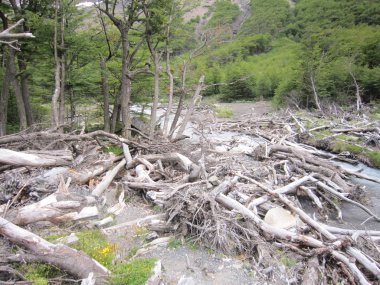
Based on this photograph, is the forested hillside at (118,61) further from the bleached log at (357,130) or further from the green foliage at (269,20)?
the green foliage at (269,20)

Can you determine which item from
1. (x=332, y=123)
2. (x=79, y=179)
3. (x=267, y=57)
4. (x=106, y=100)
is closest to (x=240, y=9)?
(x=267, y=57)

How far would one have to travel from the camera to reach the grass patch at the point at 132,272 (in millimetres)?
4504

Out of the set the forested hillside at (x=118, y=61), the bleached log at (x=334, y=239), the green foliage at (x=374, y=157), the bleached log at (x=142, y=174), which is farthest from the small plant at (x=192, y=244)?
the green foliage at (x=374, y=157)

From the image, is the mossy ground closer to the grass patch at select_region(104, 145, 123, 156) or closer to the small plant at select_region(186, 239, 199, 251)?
the small plant at select_region(186, 239, 199, 251)

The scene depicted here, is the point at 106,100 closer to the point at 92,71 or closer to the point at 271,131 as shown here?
the point at 92,71

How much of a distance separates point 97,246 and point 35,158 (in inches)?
131

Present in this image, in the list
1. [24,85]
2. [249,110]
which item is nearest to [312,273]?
[24,85]

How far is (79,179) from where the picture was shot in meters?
7.92

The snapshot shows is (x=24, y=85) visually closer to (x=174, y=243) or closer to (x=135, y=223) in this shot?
(x=135, y=223)

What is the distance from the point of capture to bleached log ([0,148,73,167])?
7.15 meters

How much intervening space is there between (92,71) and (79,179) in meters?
7.42

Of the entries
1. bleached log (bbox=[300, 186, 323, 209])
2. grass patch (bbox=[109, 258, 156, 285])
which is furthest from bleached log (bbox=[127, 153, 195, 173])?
grass patch (bbox=[109, 258, 156, 285])

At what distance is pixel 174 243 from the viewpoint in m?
5.91

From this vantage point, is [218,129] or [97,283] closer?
[97,283]
